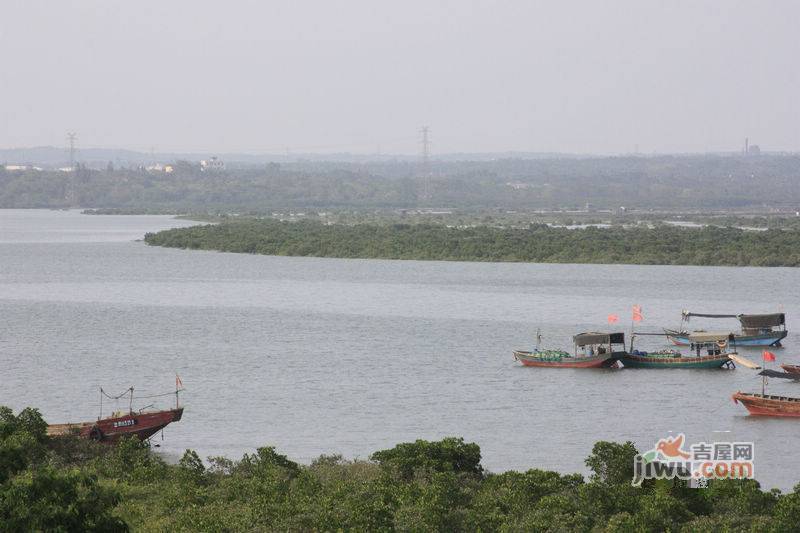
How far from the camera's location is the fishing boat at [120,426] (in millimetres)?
27500

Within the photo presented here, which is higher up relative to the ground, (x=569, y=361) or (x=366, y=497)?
(x=366, y=497)

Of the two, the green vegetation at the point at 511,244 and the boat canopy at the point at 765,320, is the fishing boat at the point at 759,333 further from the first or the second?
the green vegetation at the point at 511,244

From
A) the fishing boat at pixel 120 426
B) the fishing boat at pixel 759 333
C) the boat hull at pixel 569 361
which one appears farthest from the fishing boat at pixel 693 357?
the fishing boat at pixel 120 426

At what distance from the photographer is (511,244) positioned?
8894 cm

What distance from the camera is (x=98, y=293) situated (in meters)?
64.6

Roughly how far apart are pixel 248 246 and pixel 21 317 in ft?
137

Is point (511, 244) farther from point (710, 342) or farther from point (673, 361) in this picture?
point (673, 361)

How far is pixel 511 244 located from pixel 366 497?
69.0 m

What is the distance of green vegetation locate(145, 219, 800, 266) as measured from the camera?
81.9 m

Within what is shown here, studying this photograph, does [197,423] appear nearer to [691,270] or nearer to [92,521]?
[92,521]

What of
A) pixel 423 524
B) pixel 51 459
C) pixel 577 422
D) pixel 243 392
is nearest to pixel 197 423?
pixel 243 392

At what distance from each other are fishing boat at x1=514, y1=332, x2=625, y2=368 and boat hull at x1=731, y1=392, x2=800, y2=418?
8.49 meters

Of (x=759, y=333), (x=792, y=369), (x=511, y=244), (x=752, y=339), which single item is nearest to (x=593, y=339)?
(x=792, y=369)

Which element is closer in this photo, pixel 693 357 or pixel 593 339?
pixel 693 357
